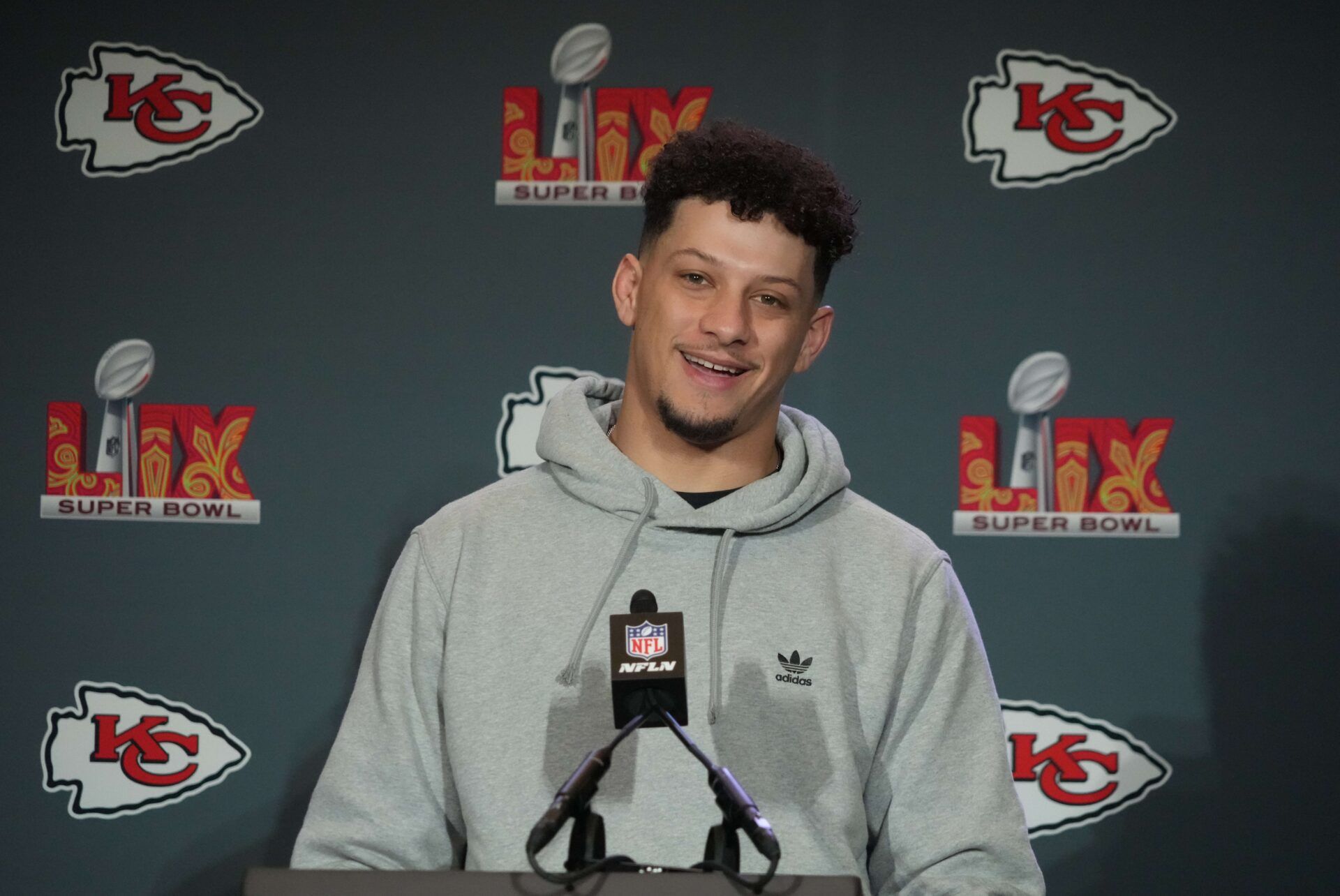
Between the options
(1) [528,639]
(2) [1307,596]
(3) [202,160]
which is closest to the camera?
(1) [528,639]

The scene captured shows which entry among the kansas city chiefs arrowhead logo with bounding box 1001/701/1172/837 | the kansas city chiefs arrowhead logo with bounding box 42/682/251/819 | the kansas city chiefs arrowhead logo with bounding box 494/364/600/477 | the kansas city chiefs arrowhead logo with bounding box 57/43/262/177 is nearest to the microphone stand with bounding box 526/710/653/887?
the kansas city chiefs arrowhead logo with bounding box 494/364/600/477

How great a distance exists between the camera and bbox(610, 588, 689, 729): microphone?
3.31 feet

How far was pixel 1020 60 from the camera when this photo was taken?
2650 mm

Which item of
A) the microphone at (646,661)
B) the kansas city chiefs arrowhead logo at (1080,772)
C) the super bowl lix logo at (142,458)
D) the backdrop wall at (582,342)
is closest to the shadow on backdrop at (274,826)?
the backdrop wall at (582,342)

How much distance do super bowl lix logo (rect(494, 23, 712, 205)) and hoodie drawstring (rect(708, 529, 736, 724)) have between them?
119 cm

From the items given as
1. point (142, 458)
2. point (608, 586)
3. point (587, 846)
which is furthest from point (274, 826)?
point (587, 846)

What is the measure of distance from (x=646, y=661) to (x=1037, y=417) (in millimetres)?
1768

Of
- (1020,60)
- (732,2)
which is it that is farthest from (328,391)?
(1020,60)

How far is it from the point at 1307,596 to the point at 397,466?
5.92ft

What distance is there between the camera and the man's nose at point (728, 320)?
5.29 feet

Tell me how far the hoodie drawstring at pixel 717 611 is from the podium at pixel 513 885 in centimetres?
65

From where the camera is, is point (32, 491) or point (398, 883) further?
point (32, 491)

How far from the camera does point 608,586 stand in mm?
1615

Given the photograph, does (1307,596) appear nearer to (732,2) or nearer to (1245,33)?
(1245,33)
